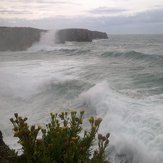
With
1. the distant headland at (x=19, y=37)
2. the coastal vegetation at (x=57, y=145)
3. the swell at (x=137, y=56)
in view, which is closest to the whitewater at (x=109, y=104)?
the coastal vegetation at (x=57, y=145)

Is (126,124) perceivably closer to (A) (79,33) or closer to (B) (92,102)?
(B) (92,102)

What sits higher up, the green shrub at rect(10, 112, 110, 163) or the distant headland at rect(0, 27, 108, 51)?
the green shrub at rect(10, 112, 110, 163)

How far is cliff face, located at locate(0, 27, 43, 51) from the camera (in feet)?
216

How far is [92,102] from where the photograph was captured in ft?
38.2

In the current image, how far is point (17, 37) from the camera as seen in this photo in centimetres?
7119

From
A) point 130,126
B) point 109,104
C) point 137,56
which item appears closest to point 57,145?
point 130,126

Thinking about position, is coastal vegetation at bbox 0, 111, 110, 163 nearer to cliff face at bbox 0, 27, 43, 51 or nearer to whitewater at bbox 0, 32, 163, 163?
whitewater at bbox 0, 32, 163, 163

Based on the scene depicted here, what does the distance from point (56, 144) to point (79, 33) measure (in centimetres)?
9094

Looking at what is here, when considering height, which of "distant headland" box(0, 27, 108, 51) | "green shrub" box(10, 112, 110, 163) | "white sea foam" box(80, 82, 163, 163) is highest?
"green shrub" box(10, 112, 110, 163)

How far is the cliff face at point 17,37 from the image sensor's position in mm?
65938

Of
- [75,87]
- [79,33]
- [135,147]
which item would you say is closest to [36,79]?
[75,87]

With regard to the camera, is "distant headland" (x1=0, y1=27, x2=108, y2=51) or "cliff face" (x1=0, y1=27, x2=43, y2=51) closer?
"distant headland" (x1=0, y1=27, x2=108, y2=51)

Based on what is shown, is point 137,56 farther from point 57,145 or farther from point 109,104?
point 57,145

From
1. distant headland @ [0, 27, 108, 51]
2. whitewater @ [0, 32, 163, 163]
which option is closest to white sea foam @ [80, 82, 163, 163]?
whitewater @ [0, 32, 163, 163]
